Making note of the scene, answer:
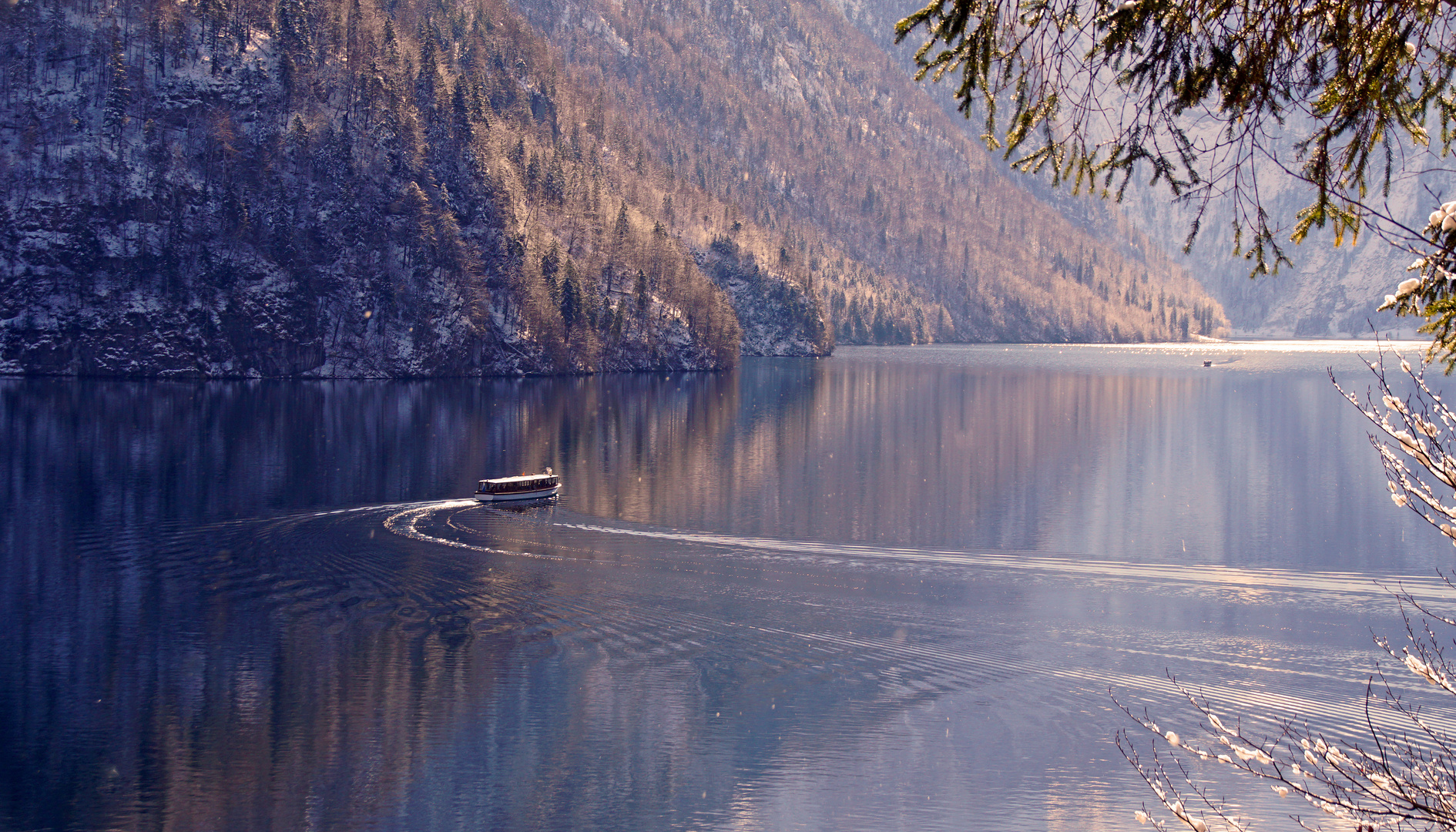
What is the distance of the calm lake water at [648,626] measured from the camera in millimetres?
26297

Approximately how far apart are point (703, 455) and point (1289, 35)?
68552 millimetres

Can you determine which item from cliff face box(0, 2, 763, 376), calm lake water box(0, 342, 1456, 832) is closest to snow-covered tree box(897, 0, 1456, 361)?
calm lake water box(0, 342, 1456, 832)

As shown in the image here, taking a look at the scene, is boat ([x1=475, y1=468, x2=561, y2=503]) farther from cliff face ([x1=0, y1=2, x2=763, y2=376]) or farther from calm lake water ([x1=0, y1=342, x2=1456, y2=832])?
cliff face ([x1=0, y1=2, x2=763, y2=376])

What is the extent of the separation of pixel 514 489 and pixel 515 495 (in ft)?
1.41

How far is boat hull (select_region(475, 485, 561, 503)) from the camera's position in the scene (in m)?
58.4

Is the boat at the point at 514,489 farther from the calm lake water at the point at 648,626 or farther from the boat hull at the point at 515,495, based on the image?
the calm lake water at the point at 648,626

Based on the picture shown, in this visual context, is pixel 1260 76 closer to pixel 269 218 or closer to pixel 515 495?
pixel 515 495

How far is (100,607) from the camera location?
38.7 meters

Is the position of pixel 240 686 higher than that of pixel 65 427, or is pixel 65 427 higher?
pixel 65 427

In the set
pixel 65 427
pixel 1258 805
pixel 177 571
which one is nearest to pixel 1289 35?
pixel 1258 805

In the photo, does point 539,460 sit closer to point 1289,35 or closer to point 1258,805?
point 1258,805

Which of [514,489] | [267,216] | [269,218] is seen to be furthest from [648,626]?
[267,216]

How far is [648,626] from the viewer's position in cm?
3794

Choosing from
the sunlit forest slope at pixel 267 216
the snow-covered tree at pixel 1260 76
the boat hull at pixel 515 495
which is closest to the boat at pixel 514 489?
the boat hull at pixel 515 495
